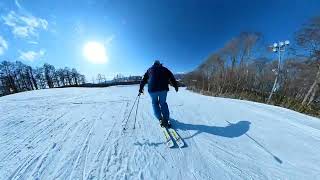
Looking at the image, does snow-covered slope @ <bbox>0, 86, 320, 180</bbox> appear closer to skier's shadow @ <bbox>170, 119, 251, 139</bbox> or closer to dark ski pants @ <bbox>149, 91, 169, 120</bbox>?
skier's shadow @ <bbox>170, 119, 251, 139</bbox>

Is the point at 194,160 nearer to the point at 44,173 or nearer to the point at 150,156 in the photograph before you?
the point at 150,156

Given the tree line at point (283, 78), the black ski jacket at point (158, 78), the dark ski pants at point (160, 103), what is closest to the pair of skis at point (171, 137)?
the dark ski pants at point (160, 103)

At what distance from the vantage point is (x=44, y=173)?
8.63 feet

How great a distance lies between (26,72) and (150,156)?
65.1 m

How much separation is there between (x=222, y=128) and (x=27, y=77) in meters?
64.9

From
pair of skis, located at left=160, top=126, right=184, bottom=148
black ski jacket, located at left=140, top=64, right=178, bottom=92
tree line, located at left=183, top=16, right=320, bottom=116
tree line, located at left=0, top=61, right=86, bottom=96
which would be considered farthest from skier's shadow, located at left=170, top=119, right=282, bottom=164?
tree line, located at left=0, top=61, right=86, bottom=96

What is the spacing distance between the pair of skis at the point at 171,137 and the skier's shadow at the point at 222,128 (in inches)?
13.9

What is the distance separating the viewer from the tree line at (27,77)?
45781 millimetres

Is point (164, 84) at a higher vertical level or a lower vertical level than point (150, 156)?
higher

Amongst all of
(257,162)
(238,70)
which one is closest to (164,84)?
(257,162)

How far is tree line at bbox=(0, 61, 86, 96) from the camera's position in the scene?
45.8m

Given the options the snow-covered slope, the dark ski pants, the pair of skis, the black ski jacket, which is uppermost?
the black ski jacket

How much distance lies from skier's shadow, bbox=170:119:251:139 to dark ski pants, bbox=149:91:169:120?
447mm

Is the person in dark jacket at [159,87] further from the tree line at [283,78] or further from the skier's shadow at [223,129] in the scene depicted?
the tree line at [283,78]
